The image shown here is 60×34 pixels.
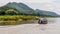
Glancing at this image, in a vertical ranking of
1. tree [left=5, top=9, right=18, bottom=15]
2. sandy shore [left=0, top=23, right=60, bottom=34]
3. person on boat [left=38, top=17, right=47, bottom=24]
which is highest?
tree [left=5, top=9, right=18, bottom=15]

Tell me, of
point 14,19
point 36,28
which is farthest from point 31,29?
point 14,19

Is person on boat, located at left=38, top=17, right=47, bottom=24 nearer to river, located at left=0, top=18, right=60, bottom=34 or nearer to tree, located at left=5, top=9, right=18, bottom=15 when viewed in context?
river, located at left=0, top=18, right=60, bottom=34

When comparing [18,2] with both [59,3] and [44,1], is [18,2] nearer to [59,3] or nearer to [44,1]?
[44,1]

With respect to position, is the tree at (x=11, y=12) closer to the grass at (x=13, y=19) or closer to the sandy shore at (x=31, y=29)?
the grass at (x=13, y=19)

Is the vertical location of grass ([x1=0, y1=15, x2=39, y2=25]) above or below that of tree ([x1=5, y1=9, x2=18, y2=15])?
below

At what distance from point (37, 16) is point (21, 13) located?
169 mm

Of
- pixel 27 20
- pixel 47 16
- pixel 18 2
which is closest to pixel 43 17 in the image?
pixel 47 16

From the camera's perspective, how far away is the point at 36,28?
120cm

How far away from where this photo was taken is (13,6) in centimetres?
120

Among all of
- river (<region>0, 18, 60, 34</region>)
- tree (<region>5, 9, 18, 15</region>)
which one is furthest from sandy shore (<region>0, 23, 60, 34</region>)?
tree (<region>5, 9, 18, 15</region>)

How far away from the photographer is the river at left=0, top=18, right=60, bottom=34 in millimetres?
1167

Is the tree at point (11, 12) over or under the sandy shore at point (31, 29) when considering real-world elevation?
over

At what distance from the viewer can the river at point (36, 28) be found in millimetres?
1167

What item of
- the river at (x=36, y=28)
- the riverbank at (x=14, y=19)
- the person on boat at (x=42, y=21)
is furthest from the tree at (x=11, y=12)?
the person on boat at (x=42, y=21)
